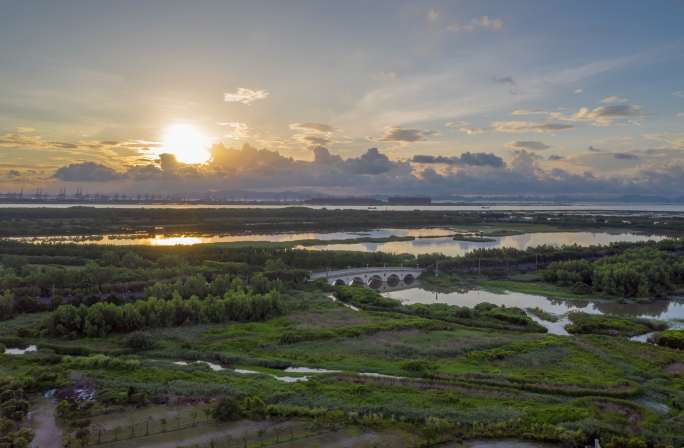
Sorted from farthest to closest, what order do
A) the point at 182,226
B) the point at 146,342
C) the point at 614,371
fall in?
the point at 182,226, the point at 146,342, the point at 614,371

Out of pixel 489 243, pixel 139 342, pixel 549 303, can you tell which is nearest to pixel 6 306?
pixel 139 342

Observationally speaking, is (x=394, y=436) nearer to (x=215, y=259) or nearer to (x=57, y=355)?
(x=57, y=355)

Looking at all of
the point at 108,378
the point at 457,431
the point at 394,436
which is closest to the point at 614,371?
the point at 457,431

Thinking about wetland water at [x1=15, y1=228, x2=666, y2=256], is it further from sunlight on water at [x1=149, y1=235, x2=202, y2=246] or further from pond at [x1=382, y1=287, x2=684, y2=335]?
pond at [x1=382, y1=287, x2=684, y2=335]

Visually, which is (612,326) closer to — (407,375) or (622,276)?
Answer: (622,276)

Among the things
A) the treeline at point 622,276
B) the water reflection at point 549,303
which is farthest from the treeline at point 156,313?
the treeline at point 622,276
